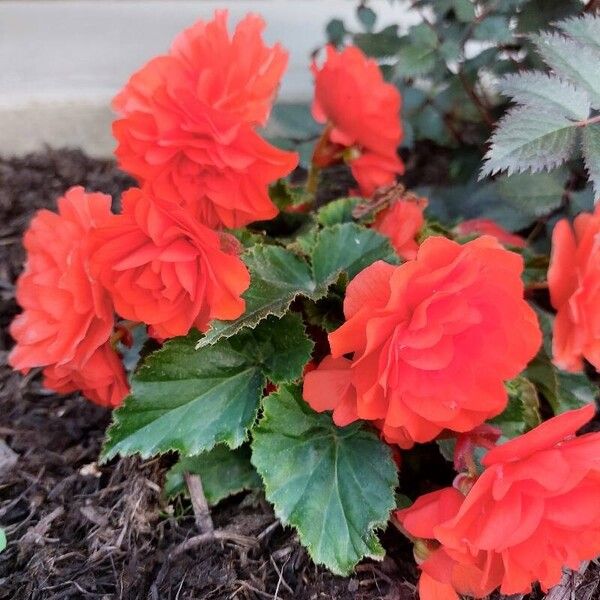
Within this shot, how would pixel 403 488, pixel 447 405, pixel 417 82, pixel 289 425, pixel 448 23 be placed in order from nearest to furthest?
pixel 447 405
pixel 289 425
pixel 403 488
pixel 448 23
pixel 417 82

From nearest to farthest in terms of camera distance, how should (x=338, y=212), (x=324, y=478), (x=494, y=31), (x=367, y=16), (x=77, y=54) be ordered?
(x=324, y=478)
(x=338, y=212)
(x=494, y=31)
(x=367, y=16)
(x=77, y=54)

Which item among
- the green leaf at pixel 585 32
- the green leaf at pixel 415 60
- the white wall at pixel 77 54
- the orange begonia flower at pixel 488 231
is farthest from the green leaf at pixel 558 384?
the white wall at pixel 77 54

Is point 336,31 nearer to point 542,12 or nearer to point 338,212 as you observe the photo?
point 542,12

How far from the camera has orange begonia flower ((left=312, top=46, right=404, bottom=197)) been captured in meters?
1.13

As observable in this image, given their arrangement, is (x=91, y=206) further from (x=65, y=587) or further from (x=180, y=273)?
(x=65, y=587)

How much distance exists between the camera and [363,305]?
829mm

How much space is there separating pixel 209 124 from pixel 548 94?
0.41 m

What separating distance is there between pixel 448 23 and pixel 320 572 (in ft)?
3.19

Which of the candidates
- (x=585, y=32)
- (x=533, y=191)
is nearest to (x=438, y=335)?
(x=585, y=32)

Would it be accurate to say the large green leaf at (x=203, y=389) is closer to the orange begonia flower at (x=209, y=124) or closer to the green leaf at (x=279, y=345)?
the green leaf at (x=279, y=345)

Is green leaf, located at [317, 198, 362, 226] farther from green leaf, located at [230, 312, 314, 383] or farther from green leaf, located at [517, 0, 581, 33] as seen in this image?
green leaf, located at [517, 0, 581, 33]

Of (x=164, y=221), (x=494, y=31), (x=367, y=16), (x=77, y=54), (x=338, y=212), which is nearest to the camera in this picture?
(x=164, y=221)

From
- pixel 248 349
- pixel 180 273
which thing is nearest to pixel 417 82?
pixel 248 349

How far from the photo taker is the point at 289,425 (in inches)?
38.1
